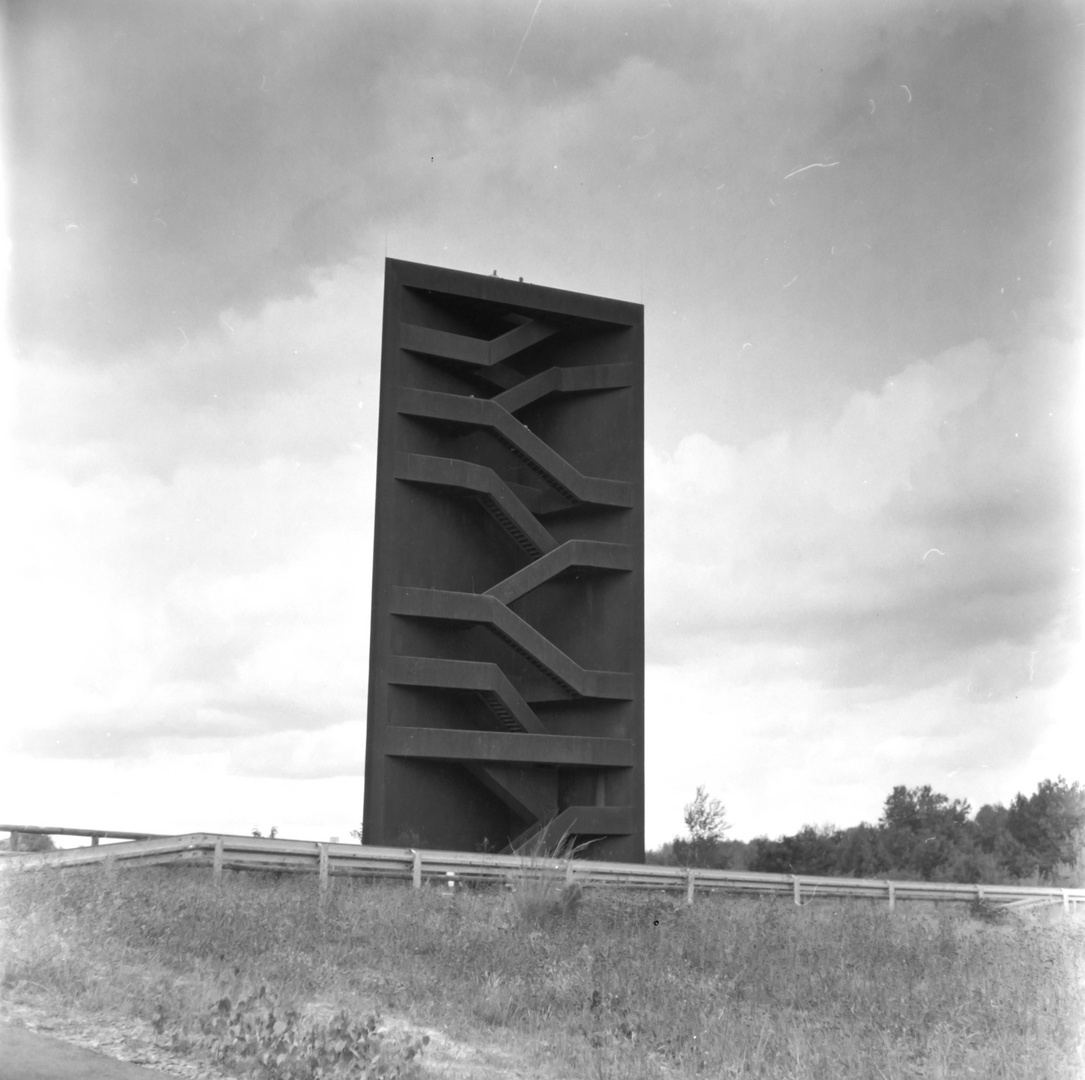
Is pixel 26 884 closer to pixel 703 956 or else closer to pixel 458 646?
pixel 703 956

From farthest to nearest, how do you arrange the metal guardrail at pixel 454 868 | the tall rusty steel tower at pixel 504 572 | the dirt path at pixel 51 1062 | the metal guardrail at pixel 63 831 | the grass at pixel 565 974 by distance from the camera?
the tall rusty steel tower at pixel 504 572, the metal guardrail at pixel 63 831, the metal guardrail at pixel 454 868, the grass at pixel 565 974, the dirt path at pixel 51 1062

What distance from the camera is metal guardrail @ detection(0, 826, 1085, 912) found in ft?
63.1

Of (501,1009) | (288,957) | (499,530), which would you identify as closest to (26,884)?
(288,957)

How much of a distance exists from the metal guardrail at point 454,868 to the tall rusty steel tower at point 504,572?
10.5 meters

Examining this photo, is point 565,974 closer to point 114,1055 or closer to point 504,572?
point 114,1055

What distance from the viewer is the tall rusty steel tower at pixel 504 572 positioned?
120 feet

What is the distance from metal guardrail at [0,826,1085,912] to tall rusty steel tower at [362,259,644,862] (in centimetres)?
1047

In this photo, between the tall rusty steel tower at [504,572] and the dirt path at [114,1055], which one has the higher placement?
the tall rusty steel tower at [504,572]

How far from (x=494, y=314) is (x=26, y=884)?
29359 millimetres

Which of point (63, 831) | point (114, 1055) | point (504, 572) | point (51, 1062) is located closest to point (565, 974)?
point (114, 1055)

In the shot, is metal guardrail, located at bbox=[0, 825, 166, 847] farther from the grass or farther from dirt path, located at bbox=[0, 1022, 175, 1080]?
dirt path, located at bbox=[0, 1022, 175, 1080]

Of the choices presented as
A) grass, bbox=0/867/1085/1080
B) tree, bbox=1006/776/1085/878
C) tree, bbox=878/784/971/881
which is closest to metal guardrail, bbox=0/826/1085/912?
grass, bbox=0/867/1085/1080

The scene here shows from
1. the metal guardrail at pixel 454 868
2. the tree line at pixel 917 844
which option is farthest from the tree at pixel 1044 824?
the metal guardrail at pixel 454 868

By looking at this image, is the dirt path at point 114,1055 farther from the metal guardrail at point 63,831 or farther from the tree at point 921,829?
the tree at point 921,829
